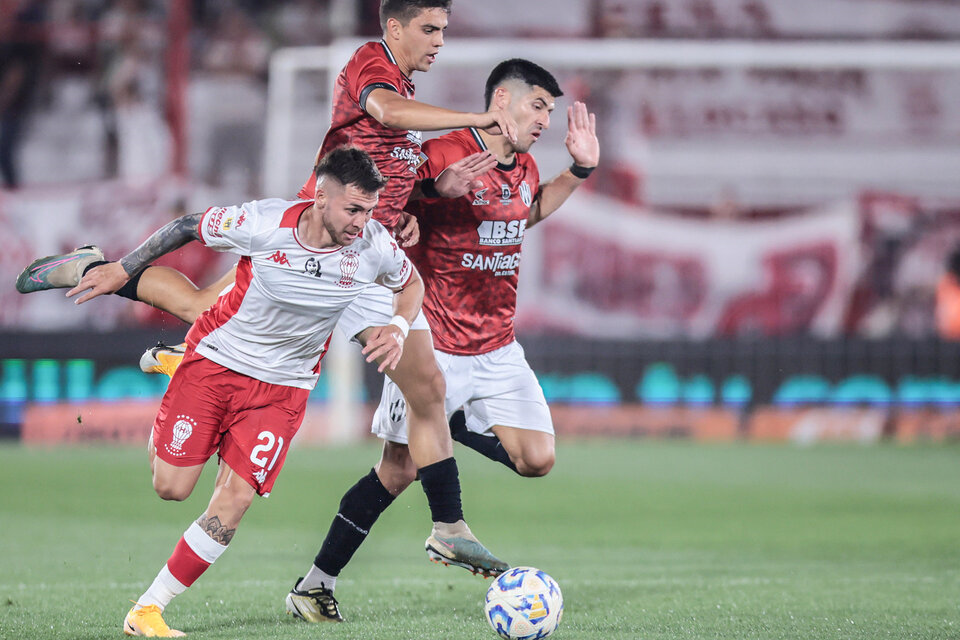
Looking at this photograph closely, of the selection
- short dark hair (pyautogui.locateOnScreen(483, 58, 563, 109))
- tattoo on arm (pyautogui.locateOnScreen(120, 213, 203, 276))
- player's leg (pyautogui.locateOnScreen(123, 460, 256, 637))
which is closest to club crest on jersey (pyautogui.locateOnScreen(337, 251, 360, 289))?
tattoo on arm (pyautogui.locateOnScreen(120, 213, 203, 276))

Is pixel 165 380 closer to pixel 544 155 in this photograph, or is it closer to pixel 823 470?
pixel 544 155

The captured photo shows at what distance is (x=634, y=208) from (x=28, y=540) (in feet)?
35.4

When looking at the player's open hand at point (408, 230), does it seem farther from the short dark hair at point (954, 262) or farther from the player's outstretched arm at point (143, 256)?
the short dark hair at point (954, 262)

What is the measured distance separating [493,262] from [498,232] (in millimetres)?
150

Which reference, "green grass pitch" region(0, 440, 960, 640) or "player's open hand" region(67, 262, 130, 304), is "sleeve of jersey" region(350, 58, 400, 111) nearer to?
"player's open hand" region(67, 262, 130, 304)

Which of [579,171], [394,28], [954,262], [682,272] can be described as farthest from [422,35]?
[954,262]

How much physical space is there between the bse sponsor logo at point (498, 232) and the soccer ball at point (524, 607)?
1732 mm

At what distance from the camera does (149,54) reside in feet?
61.7

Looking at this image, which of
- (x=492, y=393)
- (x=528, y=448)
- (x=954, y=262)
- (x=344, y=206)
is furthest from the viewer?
(x=954, y=262)

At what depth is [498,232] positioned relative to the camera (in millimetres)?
6020

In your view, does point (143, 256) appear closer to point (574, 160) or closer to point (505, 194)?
point (505, 194)

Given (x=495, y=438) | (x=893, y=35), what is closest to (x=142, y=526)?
(x=495, y=438)

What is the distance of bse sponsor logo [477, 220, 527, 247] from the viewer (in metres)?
6.00

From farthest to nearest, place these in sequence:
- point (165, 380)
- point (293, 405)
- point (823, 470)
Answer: point (165, 380) < point (823, 470) < point (293, 405)
